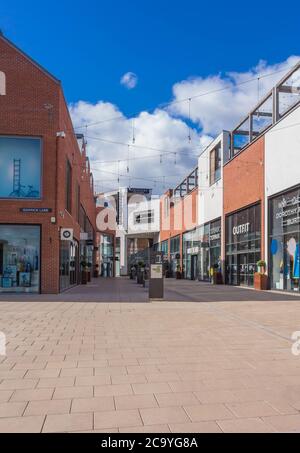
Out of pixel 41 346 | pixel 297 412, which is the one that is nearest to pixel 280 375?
pixel 297 412

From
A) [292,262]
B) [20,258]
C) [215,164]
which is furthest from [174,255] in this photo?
[20,258]

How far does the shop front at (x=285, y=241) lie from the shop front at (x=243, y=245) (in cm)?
177

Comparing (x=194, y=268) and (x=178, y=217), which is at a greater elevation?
(x=178, y=217)

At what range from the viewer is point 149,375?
5801 mm

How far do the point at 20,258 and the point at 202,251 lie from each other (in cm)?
2066

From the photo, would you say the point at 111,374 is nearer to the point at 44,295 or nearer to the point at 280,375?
the point at 280,375

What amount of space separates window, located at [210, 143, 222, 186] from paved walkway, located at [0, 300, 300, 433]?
22266 mm

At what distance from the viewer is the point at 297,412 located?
4434mm

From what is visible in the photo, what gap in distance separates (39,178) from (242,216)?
1332 cm

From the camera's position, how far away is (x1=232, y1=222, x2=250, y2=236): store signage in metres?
26.5

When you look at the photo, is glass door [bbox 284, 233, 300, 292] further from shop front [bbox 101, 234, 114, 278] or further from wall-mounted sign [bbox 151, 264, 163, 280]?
shop front [bbox 101, 234, 114, 278]

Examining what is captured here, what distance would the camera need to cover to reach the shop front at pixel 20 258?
1858 cm

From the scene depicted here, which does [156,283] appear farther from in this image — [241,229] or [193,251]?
[193,251]

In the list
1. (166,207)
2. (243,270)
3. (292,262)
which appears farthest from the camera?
(166,207)
